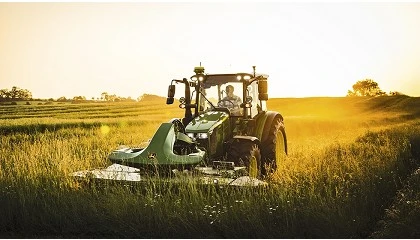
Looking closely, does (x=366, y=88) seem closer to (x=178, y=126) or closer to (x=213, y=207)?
(x=178, y=126)

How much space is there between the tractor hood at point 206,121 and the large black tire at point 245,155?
0.40m

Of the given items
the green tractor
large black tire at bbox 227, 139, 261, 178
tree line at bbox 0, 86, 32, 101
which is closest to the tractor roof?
the green tractor

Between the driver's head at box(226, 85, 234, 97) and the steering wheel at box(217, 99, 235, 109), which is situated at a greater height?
the driver's head at box(226, 85, 234, 97)

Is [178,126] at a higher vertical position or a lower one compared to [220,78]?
lower

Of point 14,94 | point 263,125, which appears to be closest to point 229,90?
point 263,125

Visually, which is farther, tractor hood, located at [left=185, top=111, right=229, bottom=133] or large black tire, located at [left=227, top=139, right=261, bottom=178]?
tractor hood, located at [left=185, top=111, right=229, bottom=133]

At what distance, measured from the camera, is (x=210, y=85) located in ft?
26.3

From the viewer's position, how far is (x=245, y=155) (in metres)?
6.87

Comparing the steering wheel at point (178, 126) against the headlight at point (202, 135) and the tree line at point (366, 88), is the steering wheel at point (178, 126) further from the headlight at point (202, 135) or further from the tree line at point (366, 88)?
the tree line at point (366, 88)

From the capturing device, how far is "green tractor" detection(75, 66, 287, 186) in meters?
6.48

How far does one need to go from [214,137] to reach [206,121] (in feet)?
0.89

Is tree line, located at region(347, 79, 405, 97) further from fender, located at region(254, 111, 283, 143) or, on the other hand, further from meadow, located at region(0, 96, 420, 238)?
fender, located at region(254, 111, 283, 143)

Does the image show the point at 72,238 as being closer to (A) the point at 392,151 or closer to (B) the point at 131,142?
(A) the point at 392,151

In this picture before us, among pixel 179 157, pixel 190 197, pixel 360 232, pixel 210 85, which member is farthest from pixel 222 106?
pixel 360 232
